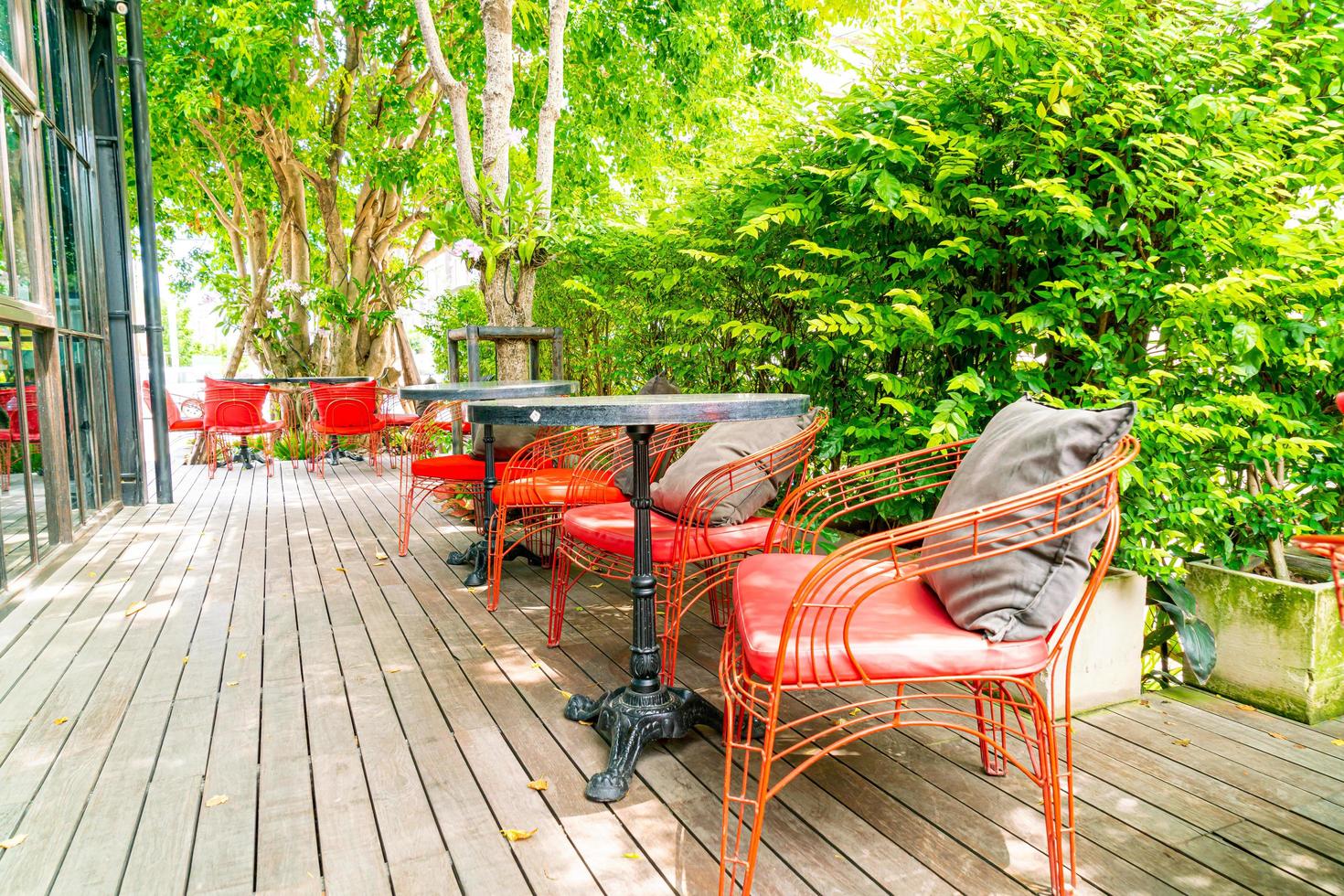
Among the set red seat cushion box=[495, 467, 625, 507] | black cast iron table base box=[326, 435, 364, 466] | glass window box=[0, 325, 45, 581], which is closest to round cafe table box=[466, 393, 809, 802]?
red seat cushion box=[495, 467, 625, 507]

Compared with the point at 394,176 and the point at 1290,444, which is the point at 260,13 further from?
the point at 1290,444

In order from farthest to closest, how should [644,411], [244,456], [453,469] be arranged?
[244,456] → [453,469] → [644,411]

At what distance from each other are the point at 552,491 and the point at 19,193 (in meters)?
3.20

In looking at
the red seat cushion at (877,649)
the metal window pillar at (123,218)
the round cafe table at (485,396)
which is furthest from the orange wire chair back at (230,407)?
the red seat cushion at (877,649)

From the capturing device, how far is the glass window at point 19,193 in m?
4.02

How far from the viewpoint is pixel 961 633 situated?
1557 mm

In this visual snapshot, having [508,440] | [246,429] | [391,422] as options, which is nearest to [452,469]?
[508,440]

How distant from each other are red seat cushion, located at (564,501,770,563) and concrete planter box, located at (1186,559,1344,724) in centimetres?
144

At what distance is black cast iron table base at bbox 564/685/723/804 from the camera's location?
6.46ft

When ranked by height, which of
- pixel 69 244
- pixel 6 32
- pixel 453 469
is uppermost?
pixel 6 32

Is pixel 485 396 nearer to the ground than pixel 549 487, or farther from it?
farther from it

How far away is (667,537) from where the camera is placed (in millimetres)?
2535

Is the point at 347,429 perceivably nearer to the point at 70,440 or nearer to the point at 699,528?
the point at 70,440

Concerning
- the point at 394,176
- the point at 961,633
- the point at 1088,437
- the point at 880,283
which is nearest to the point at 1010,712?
the point at 961,633
